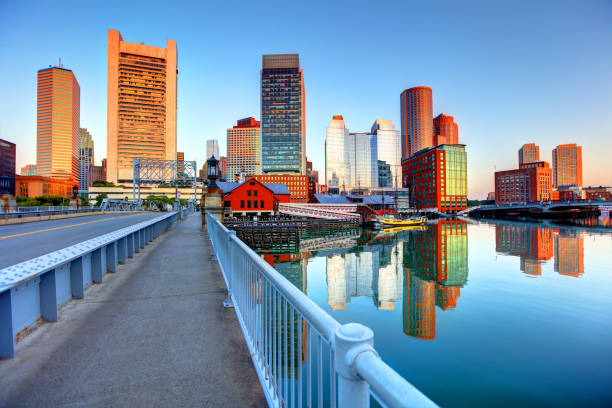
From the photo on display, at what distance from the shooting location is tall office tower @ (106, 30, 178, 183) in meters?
142

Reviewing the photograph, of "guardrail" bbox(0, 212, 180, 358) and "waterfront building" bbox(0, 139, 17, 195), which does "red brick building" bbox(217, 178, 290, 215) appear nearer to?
"guardrail" bbox(0, 212, 180, 358)

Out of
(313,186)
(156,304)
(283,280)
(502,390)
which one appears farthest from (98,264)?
(313,186)

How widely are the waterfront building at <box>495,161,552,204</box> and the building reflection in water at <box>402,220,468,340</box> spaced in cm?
18739

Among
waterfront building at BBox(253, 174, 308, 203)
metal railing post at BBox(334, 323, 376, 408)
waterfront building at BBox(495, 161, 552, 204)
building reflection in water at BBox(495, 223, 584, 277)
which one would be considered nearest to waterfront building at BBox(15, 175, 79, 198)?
waterfront building at BBox(253, 174, 308, 203)

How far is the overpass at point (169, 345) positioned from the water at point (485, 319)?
7.35m

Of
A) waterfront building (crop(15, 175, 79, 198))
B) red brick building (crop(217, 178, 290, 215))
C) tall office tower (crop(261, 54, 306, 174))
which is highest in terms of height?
tall office tower (crop(261, 54, 306, 174))

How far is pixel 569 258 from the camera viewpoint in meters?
28.3

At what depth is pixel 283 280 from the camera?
8.74 feet

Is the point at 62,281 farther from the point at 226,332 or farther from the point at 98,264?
the point at 226,332

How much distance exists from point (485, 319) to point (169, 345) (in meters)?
14.4

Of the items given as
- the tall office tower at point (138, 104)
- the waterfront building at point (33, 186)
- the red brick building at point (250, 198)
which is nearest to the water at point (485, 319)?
the red brick building at point (250, 198)

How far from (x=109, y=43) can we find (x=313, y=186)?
128 meters

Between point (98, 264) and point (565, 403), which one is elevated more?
point (98, 264)

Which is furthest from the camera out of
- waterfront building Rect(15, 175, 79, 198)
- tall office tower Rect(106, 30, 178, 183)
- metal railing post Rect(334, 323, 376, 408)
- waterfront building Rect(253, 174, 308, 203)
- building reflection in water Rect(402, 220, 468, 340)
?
tall office tower Rect(106, 30, 178, 183)
